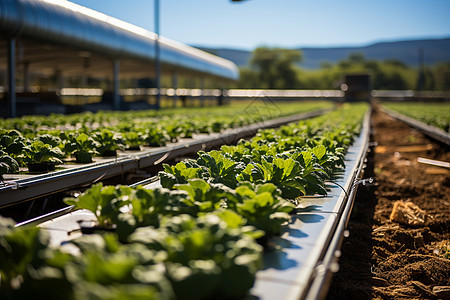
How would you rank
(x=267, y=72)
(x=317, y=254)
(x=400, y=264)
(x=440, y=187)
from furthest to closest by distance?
(x=267, y=72) → (x=440, y=187) → (x=400, y=264) → (x=317, y=254)

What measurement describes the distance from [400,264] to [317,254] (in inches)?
90.7

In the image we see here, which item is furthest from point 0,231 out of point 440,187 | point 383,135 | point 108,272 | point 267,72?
point 267,72

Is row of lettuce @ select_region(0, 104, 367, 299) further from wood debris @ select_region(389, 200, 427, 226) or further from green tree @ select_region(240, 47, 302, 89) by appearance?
green tree @ select_region(240, 47, 302, 89)

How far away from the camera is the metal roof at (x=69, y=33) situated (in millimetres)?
15227

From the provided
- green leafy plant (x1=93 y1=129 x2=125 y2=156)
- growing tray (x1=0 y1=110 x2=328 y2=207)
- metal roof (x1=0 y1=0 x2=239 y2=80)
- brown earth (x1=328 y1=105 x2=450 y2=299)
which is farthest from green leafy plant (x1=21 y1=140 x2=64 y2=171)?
metal roof (x1=0 y1=0 x2=239 y2=80)

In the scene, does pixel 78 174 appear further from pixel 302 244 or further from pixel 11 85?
pixel 11 85

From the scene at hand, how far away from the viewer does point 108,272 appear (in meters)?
1.59

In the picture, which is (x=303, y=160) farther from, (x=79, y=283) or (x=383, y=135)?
(x=383, y=135)

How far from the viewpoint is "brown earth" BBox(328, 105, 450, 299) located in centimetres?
381

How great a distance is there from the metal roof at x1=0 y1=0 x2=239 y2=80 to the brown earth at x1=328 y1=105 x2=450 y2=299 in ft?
40.5

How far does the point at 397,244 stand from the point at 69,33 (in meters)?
16.2

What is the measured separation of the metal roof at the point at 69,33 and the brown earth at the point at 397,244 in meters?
12.3

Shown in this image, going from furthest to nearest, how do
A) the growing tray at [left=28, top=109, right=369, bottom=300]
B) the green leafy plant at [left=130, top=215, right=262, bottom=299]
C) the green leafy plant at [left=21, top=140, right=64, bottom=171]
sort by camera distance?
1. the green leafy plant at [left=21, top=140, right=64, bottom=171]
2. the growing tray at [left=28, top=109, right=369, bottom=300]
3. the green leafy plant at [left=130, top=215, right=262, bottom=299]

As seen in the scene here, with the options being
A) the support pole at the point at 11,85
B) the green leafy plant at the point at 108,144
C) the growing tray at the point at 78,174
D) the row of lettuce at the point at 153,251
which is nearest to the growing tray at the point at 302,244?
the row of lettuce at the point at 153,251
